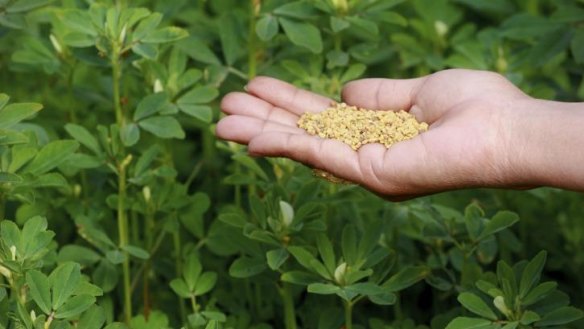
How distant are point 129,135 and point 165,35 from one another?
0.87ft

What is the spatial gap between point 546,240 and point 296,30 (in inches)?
41.5

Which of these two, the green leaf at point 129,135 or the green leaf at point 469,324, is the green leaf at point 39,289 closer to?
the green leaf at point 129,135

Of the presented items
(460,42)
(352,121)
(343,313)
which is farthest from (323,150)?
(460,42)

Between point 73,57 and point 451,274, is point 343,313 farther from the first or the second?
point 73,57

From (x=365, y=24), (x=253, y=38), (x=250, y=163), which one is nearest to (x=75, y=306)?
(x=250, y=163)

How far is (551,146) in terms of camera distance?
2.43 meters

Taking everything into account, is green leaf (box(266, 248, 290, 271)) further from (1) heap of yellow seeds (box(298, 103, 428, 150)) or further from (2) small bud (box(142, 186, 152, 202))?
(2) small bud (box(142, 186, 152, 202))

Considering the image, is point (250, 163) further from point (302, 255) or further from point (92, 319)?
point (92, 319)

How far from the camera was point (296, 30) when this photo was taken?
3148 millimetres

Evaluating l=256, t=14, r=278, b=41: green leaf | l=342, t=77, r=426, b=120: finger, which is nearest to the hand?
l=342, t=77, r=426, b=120: finger

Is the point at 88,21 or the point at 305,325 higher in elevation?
the point at 88,21

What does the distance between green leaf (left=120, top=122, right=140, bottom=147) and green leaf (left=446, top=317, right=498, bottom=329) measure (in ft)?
2.93

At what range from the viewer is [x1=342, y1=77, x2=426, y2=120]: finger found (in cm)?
288

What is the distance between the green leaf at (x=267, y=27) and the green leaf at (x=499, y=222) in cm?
78
